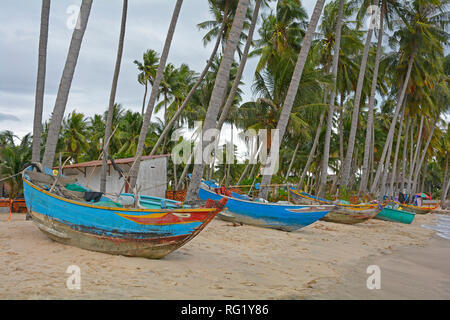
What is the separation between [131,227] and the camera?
6852mm

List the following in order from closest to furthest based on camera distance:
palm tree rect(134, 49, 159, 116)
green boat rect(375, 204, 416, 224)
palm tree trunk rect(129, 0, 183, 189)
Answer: palm tree trunk rect(129, 0, 183, 189) → green boat rect(375, 204, 416, 224) → palm tree rect(134, 49, 159, 116)

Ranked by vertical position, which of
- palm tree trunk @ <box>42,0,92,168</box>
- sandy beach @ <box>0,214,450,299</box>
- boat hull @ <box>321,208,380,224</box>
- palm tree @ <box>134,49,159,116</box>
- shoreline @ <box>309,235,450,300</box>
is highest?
palm tree @ <box>134,49,159,116</box>

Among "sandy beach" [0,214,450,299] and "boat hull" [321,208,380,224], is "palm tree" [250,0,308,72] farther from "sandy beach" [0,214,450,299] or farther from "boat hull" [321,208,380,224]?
"sandy beach" [0,214,450,299]

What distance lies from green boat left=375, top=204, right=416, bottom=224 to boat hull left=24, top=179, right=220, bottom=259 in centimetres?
1750

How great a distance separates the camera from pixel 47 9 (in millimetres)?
11250

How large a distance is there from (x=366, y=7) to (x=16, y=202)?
22243 mm

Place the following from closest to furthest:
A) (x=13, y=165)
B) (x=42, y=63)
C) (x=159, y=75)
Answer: (x=42, y=63) → (x=159, y=75) → (x=13, y=165)

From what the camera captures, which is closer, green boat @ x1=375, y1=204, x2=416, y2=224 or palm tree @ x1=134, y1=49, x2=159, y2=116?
green boat @ x1=375, y1=204, x2=416, y2=224

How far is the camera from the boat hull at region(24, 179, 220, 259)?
6.80 meters

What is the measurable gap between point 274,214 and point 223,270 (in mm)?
5602

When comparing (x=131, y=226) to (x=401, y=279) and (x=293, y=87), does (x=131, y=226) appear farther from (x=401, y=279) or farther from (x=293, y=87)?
(x=293, y=87)

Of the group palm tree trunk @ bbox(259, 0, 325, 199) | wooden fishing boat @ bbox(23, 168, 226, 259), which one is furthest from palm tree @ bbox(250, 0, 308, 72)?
wooden fishing boat @ bbox(23, 168, 226, 259)

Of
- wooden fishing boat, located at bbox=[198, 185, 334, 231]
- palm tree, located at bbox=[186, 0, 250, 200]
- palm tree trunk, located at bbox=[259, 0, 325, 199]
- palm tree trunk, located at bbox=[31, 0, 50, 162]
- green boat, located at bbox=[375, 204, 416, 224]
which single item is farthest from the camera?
green boat, located at bbox=[375, 204, 416, 224]

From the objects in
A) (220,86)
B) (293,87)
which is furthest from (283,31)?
(220,86)
